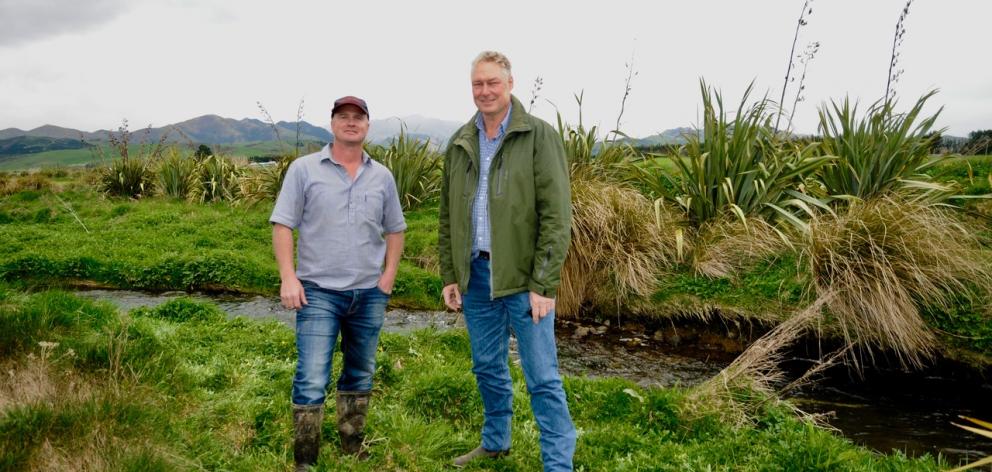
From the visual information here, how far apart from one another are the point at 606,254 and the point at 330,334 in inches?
178

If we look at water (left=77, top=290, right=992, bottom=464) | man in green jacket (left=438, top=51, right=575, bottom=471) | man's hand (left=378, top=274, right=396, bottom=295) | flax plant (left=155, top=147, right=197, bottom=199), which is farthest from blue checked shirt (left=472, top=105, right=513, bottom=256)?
flax plant (left=155, top=147, right=197, bottom=199)

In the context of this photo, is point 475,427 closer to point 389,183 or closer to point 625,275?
point 389,183

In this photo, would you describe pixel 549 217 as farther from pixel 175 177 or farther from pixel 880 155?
pixel 175 177

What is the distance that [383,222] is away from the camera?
3.46 m

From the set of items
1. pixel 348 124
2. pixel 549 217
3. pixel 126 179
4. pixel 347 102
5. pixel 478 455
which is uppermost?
pixel 347 102

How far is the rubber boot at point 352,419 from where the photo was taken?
3.45m

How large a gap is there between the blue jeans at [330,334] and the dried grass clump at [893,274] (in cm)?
439

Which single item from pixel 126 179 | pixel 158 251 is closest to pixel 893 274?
pixel 158 251

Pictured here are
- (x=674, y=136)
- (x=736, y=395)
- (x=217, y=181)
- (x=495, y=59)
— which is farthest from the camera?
(x=217, y=181)

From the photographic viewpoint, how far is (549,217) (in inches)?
117

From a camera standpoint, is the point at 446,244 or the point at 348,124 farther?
the point at 446,244

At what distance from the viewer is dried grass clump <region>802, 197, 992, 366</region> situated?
18.6 ft

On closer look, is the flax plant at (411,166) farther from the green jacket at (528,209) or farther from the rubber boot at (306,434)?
the green jacket at (528,209)

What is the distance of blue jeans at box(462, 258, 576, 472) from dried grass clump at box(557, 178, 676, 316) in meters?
3.73
